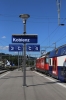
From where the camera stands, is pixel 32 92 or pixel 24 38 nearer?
pixel 32 92

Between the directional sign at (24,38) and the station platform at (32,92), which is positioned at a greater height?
the directional sign at (24,38)

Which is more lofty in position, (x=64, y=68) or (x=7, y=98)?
(x=64, y=68)

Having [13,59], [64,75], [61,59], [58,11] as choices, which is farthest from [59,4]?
[13,59]

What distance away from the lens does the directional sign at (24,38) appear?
18.4 meters

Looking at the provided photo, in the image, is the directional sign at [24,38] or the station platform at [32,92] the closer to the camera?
the station platform at [32,92]

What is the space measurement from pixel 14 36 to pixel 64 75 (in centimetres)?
550

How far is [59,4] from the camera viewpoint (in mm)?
22016

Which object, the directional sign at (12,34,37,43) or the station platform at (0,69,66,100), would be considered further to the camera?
the directional sign at (12,34,37,43)

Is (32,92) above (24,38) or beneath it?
beneath

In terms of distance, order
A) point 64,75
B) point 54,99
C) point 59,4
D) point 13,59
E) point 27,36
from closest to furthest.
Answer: point 54,99
point 27,36
point 64,75
point 59,4
point 13,59

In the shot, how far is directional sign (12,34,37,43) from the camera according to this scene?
60.3 ft

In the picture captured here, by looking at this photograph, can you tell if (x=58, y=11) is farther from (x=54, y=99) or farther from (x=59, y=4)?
(x=54, y=99)

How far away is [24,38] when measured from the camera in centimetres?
1839

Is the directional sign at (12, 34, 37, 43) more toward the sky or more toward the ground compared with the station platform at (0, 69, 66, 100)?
more toward the sky
